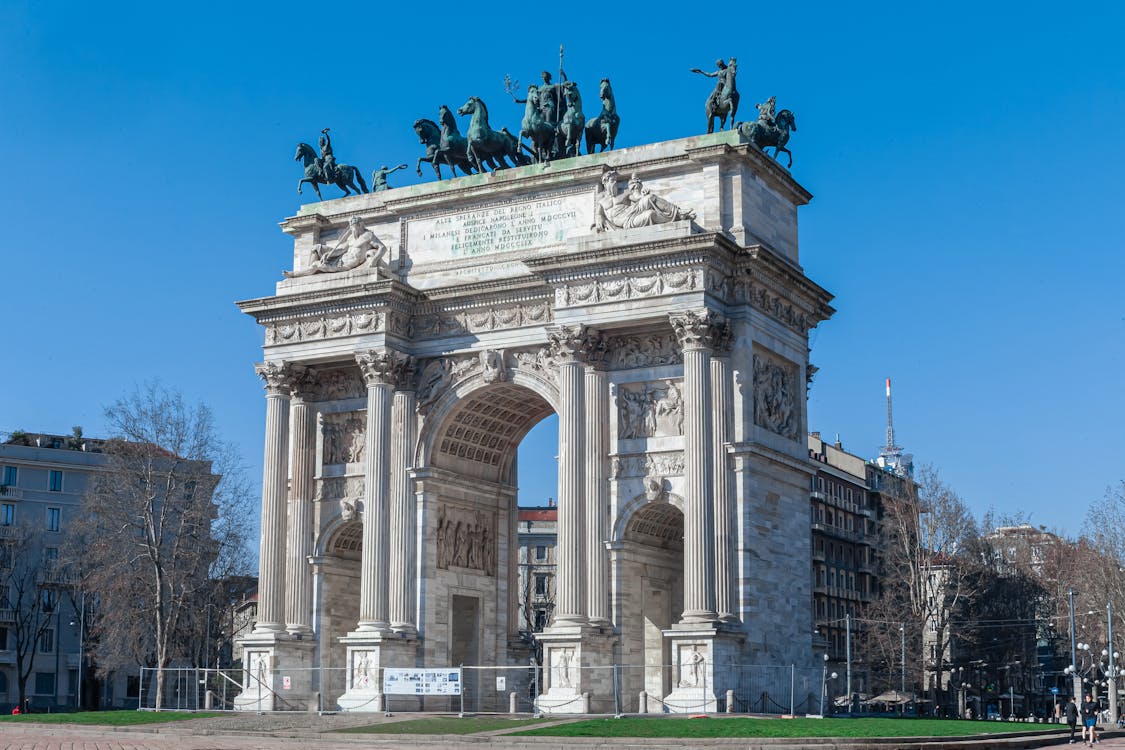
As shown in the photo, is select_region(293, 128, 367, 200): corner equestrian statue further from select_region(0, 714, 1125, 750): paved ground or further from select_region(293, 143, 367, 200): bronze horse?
select_region(0, 714, 1125, 750): paved ground

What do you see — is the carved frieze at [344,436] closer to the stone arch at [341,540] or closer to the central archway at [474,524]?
the stone arch at [341,540]

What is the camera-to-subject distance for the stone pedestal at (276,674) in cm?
4891

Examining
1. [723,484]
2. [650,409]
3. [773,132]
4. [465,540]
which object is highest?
[773,132]

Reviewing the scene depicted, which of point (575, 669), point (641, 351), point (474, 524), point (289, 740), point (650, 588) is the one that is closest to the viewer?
point (289, 740)

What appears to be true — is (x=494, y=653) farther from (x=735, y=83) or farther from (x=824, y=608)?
(x=824, y=608)

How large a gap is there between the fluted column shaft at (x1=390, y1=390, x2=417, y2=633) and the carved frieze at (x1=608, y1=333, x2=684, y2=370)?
735cm

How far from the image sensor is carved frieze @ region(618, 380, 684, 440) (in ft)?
152

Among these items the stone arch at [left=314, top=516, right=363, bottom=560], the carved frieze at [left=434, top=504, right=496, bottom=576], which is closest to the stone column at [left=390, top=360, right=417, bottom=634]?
the carved frieze at [left=434, top=504, right=496, bottom=576]

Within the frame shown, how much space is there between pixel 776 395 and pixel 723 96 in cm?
960

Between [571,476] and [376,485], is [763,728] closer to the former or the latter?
[571,476]

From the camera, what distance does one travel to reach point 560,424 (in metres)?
46.9

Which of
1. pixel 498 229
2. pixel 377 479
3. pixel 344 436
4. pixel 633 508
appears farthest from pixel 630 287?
pixel 344 436

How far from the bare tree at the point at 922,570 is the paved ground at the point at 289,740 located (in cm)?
2584

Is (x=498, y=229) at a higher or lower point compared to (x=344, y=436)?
higher
